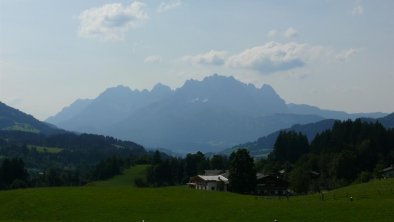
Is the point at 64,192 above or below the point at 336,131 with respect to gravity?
below

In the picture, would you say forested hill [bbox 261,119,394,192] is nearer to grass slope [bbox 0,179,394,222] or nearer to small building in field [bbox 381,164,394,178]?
small building in field [bbox 381,164,394,178]

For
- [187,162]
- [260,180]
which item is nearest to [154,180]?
[187,162]

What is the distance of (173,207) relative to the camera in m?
56.2

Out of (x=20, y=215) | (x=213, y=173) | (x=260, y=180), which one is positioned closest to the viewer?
(x=20, y=215)

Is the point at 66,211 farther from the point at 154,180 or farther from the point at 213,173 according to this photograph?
the point at 154,180

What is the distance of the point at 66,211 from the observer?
56.1m

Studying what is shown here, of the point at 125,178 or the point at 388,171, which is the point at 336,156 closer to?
the point at 388,171

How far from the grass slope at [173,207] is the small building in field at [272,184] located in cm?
5822

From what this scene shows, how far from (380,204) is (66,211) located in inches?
1245

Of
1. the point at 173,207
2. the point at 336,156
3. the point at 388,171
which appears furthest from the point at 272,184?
the point at 173,207

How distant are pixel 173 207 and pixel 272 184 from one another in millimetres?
74781

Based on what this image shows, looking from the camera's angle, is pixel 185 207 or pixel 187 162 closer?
pixel 185 207

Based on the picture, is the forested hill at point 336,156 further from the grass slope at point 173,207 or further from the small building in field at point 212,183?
the grass slope at point 173,207

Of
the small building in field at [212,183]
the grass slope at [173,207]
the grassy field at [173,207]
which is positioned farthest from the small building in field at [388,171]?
the grassy field at [173,207]
